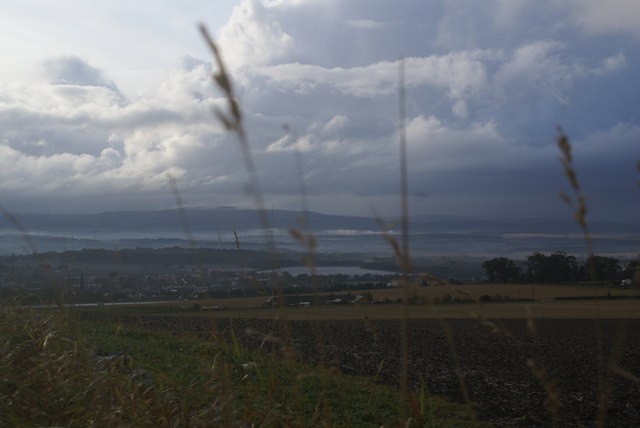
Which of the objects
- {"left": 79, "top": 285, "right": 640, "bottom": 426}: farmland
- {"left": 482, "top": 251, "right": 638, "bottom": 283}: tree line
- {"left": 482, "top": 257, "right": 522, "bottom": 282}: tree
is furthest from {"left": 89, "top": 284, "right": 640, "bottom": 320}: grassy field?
{"left": 482, "top": 257, "right": 522, "bottom": 282}: tree

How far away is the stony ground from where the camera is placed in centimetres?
574

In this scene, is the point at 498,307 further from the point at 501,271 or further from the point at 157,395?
the point at 157,395

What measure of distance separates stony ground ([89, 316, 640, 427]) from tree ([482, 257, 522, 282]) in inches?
404

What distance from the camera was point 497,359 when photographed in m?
8.25

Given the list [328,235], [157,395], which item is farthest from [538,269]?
[157,395]

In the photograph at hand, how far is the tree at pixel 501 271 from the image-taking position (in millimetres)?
23312

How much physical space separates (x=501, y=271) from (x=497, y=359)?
52.8ft

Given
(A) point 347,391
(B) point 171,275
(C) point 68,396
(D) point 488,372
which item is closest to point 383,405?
(A) point 347,391

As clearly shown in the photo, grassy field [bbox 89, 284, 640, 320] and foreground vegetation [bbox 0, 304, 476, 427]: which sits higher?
foreground vegetation [bbox 0, 304, 476, 427]

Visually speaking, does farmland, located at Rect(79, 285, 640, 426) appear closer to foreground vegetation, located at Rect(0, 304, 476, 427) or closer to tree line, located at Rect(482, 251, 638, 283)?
foreground vegetation, located at Rect(0, 304, 476, 427)

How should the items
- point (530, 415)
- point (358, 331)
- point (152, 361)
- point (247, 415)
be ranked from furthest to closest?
point (358, 331) < point (152, 361) < point (530, 415) < point (247, 415)

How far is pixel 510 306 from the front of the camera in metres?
16.3

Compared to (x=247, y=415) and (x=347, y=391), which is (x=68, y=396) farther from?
(x=347, y=391)

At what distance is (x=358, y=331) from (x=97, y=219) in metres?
6.21
